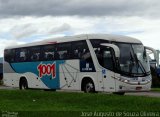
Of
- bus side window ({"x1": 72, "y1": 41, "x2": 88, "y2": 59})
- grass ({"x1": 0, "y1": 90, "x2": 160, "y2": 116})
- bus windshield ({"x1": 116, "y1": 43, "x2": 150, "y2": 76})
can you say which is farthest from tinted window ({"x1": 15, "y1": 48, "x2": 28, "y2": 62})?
bus windshield ({"x1": 116, "y1": 43, "x2": 150, "y2": 76})

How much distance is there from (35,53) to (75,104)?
12.2 m

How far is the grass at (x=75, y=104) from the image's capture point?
14.4 m

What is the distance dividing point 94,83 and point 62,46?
146 inches

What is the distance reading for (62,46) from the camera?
86.4 ft

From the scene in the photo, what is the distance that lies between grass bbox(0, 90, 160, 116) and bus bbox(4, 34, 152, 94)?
3.43 metres

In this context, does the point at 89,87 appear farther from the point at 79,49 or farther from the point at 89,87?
the point at 79,49

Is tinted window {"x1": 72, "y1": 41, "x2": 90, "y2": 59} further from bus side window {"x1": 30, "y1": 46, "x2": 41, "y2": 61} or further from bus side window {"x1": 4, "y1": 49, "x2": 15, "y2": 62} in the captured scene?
bus side window {"x1": 4, "y1": 49, "x2": 15, "y2": 62}

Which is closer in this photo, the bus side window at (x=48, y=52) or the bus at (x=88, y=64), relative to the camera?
the bus at (x=88, y=64)

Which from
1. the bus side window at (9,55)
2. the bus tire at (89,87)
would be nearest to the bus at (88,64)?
the bus tire at (89,87)

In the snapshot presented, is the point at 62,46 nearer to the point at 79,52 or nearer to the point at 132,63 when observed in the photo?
the point at 79,52

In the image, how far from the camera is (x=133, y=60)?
2278cm

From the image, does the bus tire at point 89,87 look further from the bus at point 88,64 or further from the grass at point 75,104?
the grass at point 75,104

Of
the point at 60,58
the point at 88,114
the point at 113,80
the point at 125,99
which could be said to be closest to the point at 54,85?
the point at 60,58

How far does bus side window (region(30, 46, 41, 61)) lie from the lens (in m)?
28.5
